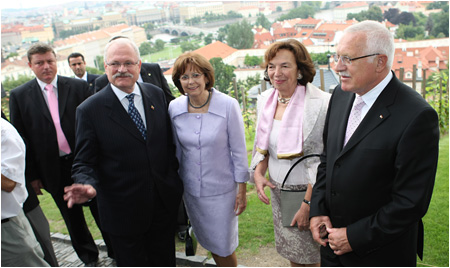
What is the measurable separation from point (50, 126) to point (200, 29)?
77.1 meters

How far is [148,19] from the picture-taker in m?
95.6

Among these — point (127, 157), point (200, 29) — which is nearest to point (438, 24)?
point (200, 29)

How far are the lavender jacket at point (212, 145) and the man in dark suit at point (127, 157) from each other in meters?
0.11

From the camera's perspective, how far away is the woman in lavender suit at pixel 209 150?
97.0 inches

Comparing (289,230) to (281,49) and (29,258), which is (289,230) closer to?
(281,49)

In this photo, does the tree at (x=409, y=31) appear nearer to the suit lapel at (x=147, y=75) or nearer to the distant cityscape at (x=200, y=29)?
the distant cityscape at (x=200, y=29)

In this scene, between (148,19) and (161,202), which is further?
(148,19)

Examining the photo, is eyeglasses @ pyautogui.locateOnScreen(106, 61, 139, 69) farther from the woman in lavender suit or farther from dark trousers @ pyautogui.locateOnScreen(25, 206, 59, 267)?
dark trousers @ pyautogui.locateOnScreen(25, 206, 59, 267)

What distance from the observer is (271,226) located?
3568 millimetres

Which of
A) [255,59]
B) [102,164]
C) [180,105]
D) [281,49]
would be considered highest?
[281,49]

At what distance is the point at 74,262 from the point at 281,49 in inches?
110

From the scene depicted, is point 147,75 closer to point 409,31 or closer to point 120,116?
point 120,116

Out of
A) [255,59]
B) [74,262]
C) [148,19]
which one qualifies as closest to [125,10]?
[148,19]

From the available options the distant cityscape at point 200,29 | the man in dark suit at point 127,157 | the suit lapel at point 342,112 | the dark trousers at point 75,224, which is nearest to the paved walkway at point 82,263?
the dark trousers at point 75,224
